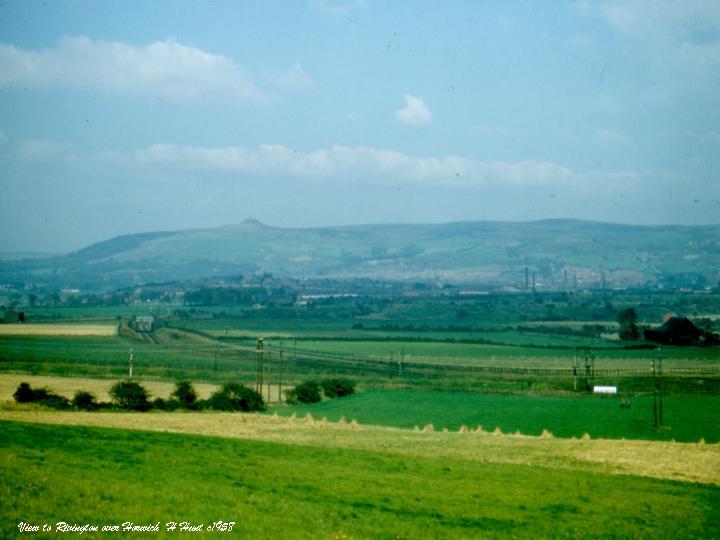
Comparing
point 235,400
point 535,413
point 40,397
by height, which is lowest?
point 535,413

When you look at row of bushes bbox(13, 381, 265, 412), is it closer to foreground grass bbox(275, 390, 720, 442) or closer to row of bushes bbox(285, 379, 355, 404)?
foreground grass bbox(275, 390, 720, 442)

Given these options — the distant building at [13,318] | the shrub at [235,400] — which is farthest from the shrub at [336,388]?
the distant building at [13,318]

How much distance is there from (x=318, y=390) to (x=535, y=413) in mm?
16999

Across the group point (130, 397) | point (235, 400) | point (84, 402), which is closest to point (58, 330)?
point (235, 400)

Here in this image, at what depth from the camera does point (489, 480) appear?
23.5m

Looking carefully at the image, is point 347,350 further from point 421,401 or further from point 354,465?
point 354,465

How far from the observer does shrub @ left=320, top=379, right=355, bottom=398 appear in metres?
63.0

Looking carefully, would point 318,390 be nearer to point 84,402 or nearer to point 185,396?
point 185,396

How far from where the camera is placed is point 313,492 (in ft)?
65.6

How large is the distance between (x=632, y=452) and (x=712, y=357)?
2300 inches

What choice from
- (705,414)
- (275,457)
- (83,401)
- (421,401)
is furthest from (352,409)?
(275,457)

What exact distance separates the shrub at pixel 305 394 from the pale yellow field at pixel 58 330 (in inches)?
1390

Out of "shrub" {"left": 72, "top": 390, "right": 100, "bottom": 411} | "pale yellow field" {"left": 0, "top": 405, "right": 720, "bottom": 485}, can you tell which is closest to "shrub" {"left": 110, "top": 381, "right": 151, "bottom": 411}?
"shrub" {"left": 72, "top": 390, "right": 100, "bottom": 411}

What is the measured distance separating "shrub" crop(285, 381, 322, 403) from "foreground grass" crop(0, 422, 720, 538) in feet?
107
